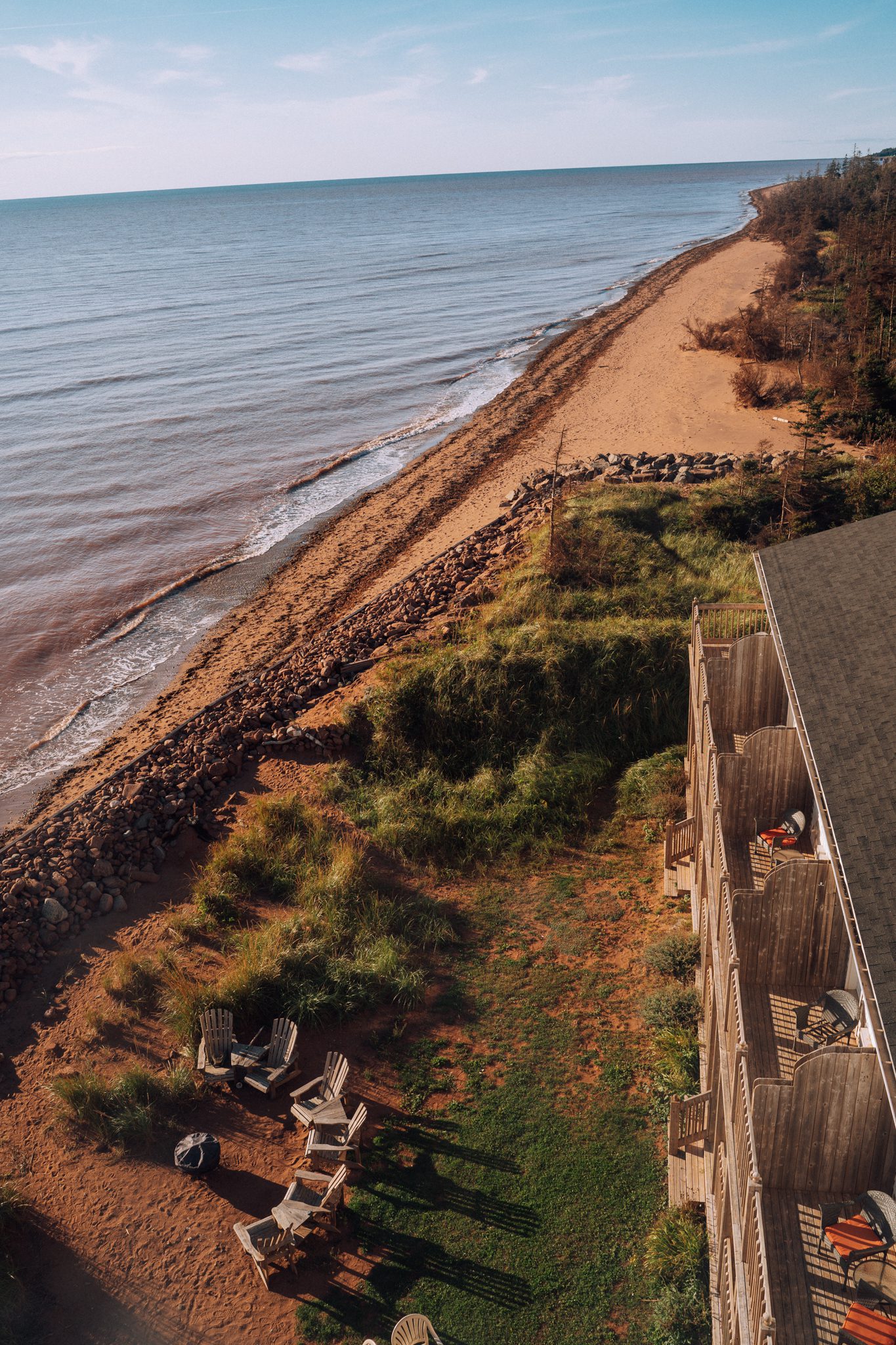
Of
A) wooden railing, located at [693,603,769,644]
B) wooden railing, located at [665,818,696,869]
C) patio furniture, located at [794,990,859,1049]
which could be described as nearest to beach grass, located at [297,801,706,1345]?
wooden railing, located at [665,818,696,869]

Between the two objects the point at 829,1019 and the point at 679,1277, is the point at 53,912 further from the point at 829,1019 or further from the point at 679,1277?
the point at 829,1019

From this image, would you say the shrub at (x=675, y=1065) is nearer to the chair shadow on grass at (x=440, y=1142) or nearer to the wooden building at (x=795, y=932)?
the wooden building at (x=795, y=932)

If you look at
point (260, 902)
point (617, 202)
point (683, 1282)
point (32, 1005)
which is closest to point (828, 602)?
point (683, 1282)

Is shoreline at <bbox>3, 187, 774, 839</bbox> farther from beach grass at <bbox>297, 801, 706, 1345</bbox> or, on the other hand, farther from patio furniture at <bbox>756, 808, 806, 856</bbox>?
patio furniture at <bbox>756, 808, 806, 856</bbox>

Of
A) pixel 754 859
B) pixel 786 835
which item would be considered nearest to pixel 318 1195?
pixel 754 859

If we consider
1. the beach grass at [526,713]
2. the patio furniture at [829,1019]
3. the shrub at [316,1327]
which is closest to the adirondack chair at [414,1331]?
the shrub at [316,1327]

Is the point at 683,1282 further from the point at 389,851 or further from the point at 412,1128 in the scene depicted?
the point at 389,851
